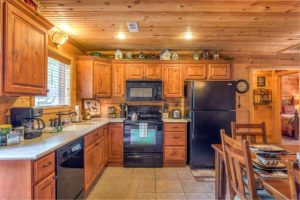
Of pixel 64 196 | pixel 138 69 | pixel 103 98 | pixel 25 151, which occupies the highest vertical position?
pixel 138 69

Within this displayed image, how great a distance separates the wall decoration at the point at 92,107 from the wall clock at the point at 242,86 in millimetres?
3057

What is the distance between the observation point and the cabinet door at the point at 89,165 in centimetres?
269

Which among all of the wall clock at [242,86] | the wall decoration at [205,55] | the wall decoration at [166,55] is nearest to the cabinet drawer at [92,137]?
the wall decoration at [166,55]

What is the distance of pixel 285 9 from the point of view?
2.48 meters

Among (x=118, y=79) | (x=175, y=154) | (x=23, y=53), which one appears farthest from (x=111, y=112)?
(x=23, y=53)

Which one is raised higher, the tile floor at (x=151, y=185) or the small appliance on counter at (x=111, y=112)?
the small appliance on counter at (x=111, y=112)

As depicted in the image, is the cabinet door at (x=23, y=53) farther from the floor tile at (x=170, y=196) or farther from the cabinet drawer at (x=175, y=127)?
the cabinet drawer at (x=175, y=127)

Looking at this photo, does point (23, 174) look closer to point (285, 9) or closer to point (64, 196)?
point (64, 196)

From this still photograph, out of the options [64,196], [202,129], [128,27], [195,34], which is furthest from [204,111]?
[64,196]

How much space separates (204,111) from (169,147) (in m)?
0.93

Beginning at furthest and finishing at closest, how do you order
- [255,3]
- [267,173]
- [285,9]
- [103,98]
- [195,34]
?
[103,98] → [195,34] → [285,9] → [255,3] → [267,173]

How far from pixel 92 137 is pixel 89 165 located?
1.23 ft

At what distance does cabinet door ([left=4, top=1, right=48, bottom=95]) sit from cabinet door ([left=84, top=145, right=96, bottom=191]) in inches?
38.2

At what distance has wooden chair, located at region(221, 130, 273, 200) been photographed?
4.61 feet
